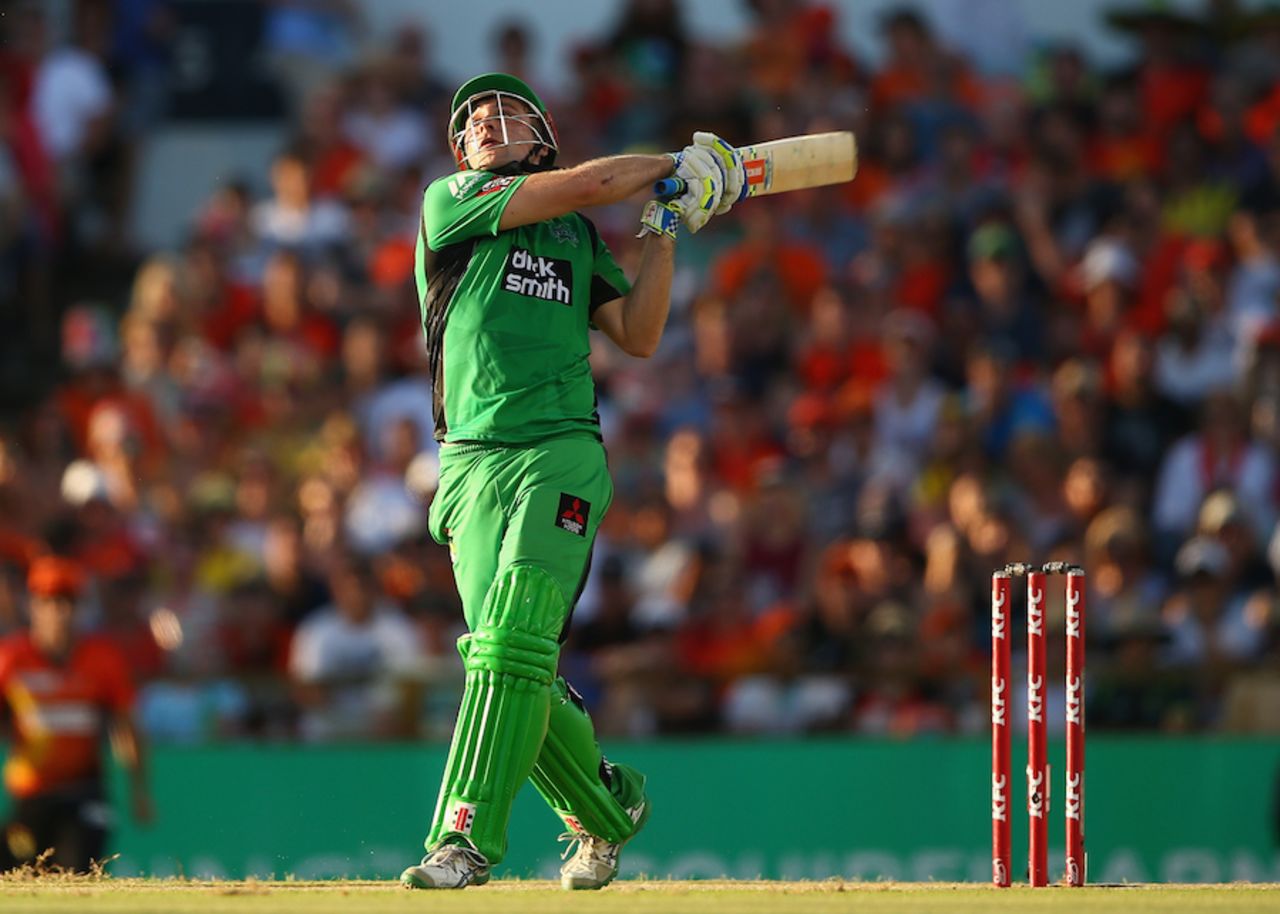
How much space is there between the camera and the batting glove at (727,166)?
7918mm

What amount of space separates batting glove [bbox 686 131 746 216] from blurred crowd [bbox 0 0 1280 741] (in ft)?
15.0

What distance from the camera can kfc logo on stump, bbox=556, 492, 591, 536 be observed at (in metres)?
7.41

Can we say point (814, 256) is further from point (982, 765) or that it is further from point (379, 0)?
point (379, 0)

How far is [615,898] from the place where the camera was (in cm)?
720

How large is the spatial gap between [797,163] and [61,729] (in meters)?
5.53

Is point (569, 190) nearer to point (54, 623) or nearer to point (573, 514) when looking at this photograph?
point (573, 514)

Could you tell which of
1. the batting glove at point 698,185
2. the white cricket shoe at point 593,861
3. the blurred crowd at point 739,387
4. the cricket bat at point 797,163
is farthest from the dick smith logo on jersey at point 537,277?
the blurred crowd at point 739,387

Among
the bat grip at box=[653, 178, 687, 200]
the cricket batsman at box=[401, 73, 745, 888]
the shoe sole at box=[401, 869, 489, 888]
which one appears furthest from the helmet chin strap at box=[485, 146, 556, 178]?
the shoe sole at box=[401, 869, 489, 888]

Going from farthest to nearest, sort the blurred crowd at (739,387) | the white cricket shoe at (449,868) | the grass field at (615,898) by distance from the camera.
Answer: the blurred crowd at (739,387) → the white cricket shoe at (449,868) → the grass field at (615,898)

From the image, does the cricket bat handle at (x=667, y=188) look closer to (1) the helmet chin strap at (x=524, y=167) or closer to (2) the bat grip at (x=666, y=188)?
(2) the bat grip at (x=666, y=188)

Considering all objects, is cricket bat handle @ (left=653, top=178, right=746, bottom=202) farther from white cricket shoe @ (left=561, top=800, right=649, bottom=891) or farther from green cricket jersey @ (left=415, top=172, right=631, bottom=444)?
white cricket shoe @ (left=561, top=800, right=649, bottom=891)

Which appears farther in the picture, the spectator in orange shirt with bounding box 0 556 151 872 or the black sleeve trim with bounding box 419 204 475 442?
the spectator in orange shirt with bounding box 0 556 151 872

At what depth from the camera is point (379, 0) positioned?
1917 cm

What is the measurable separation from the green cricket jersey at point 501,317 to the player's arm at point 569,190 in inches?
1.9
